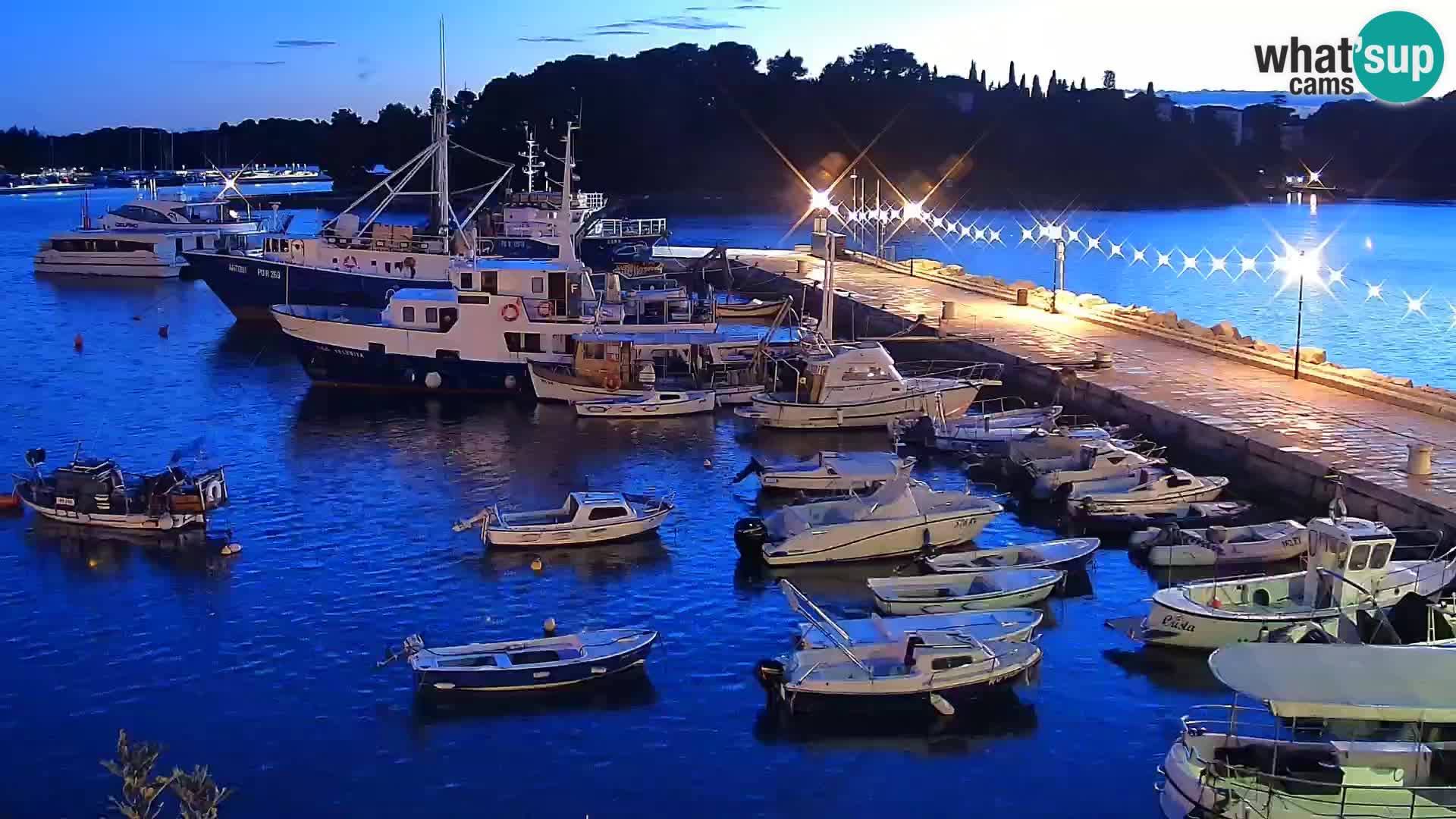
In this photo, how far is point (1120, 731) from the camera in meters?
15.7

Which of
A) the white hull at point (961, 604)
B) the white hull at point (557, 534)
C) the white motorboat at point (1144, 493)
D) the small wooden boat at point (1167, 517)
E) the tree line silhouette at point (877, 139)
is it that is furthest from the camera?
the tree line silhouette at point (877, 139)

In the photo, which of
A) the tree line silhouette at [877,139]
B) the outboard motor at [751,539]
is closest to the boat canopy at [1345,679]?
the outboard motor at [751,539]

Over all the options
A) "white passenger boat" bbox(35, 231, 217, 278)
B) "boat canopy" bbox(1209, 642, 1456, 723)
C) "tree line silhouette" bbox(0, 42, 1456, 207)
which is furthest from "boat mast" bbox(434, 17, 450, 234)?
"tree line silhouette" bbox(0, 42, 1456, 207)

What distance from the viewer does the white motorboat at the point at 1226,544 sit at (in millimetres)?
20031

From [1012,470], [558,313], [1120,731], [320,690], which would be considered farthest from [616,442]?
[1120,731]

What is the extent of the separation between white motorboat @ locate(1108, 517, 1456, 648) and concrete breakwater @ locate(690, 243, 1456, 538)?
320 centimetres

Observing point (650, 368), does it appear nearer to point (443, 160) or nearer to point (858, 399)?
point (858, 399)

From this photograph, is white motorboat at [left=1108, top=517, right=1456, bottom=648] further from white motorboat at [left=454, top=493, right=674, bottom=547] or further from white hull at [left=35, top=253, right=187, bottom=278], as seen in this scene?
white hull at [left=35, top=253, right=187, bottom=278]

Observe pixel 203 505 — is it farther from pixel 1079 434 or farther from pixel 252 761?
pixel 1079 434

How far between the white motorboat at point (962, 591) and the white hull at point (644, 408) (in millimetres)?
12726

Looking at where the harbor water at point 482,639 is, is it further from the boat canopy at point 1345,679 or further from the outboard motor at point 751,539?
the boat canopy at point 1345,679

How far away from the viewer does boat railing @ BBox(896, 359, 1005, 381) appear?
106 feet

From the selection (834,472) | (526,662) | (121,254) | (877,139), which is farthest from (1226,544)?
(877,139)

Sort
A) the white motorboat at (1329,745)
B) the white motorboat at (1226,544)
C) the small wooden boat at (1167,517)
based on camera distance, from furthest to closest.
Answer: the small wooden boat at (1167,517) < the white motorboat at (1226,544) < the white motorboat at (1329,745)
